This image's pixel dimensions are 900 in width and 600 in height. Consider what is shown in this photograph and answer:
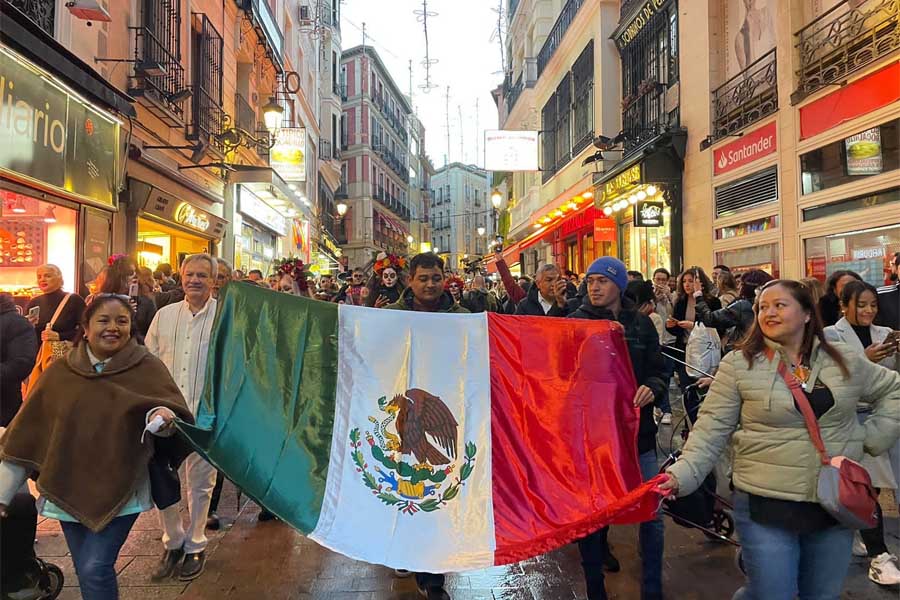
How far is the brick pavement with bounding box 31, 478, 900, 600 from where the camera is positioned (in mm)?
3898

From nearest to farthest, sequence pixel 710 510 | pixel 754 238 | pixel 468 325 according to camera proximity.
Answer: pixel 468 325, pixel 710 510, pixel 754 238

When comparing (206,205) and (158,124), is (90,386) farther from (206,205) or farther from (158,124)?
(206,205)

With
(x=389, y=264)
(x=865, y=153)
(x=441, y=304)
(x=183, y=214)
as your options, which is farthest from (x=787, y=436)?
(x=183, y=214)

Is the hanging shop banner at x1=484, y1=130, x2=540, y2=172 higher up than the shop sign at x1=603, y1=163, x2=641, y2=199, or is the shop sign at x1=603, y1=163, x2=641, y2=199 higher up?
the hanging shop banner at x1=484, y1=130, x2=540, y2=172

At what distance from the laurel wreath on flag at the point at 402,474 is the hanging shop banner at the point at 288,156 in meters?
17.9

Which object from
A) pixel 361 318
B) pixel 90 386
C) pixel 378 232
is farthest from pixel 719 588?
pixel 378 232

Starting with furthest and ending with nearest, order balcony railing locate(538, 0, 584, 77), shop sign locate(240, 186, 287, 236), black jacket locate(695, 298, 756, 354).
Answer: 1. balcony railing locate(538, 0, 584, 77)
2. shop sign locate(240, 186, 287, 236)
3. black jacket locate(695, 298, 756, 354)

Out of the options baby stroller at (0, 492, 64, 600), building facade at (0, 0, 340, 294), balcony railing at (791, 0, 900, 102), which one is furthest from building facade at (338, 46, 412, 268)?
baby stroller at (0, 492, 64, 600)

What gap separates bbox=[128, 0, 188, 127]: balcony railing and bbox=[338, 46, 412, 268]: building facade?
32.8 meters

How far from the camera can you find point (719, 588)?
3.97 meters

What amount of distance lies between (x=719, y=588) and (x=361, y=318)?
9.26 ft

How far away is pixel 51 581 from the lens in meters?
3.72

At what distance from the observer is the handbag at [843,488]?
7.86 ft

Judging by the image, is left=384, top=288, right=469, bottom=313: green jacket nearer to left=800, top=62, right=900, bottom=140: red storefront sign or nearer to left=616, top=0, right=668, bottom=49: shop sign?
left=800, top=62, right=900, bottom=140: red storefront sign
